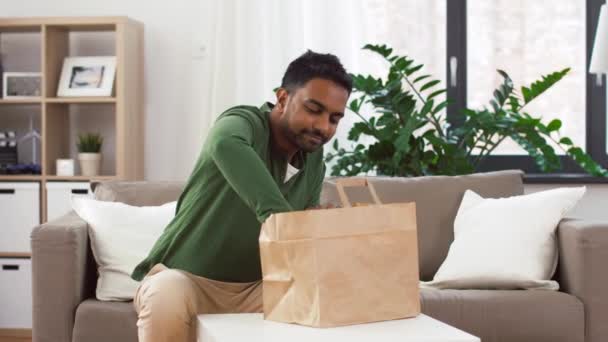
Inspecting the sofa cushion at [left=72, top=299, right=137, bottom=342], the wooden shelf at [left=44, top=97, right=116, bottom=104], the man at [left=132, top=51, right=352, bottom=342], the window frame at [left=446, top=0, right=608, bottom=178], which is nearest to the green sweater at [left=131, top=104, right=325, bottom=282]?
the man at [left=132, top=51, right=352, bottom=342]

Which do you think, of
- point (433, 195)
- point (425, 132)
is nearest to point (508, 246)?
point (433, 195)

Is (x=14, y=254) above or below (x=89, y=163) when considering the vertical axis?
below

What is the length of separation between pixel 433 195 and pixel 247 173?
5.83 feet

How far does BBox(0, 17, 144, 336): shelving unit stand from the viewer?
419cm

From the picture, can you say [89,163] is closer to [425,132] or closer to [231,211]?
[425,132]

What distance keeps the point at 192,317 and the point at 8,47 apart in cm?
304

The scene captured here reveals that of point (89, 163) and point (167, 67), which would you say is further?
point (167, 67)

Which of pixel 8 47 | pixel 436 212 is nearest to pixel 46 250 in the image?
pixel 436 212

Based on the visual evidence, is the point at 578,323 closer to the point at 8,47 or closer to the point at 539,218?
the point at 539,218

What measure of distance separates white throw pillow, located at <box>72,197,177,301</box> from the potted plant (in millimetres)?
1088

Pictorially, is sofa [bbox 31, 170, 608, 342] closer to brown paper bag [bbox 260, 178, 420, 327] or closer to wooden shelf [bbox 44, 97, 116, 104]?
brown paper bag [bbox 260, 178, 420, 327]

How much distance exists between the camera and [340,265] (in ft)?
5.58

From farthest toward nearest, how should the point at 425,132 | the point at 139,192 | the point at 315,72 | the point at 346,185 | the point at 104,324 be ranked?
the point at 425,132
the point at 139,192
the point at 104,324
the point at 315,72
the point at 346,185

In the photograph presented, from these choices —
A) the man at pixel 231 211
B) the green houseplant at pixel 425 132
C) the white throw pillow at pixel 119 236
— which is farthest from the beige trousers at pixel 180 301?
the green houseplant at pixel 425 132
